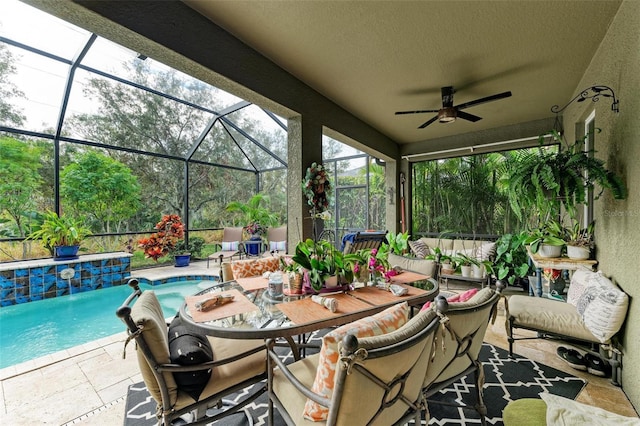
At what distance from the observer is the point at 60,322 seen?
3469 mm

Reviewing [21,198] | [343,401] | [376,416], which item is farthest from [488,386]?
[21,198]

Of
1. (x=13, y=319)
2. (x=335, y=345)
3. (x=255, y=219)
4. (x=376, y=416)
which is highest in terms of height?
(x=255, y=219)

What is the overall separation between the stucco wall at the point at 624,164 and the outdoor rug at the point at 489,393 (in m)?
0.40

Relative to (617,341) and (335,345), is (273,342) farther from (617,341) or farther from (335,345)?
(617,341)

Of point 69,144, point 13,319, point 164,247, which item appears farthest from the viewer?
point 164,247

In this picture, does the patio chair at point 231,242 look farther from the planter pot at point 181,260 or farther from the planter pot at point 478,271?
the planter pot at point 478,271

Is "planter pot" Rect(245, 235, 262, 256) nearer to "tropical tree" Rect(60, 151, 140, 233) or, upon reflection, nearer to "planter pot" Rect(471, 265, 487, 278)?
"tropical tree" Rect(60, 151, 140, 233)

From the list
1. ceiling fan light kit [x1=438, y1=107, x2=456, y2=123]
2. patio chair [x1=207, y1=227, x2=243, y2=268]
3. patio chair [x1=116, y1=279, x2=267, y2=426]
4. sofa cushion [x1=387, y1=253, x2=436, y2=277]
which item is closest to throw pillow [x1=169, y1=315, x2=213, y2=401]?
patio chair [x1=116, y1=279, x2=267, y2=426]

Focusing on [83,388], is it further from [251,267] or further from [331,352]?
[331,352]

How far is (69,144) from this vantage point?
4.79 m

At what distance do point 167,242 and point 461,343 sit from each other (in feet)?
19.8

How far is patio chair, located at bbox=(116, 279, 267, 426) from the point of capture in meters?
1.08

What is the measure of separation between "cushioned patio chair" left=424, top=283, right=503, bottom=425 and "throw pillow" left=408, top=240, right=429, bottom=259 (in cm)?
342

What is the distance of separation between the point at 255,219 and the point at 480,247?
5.09m
